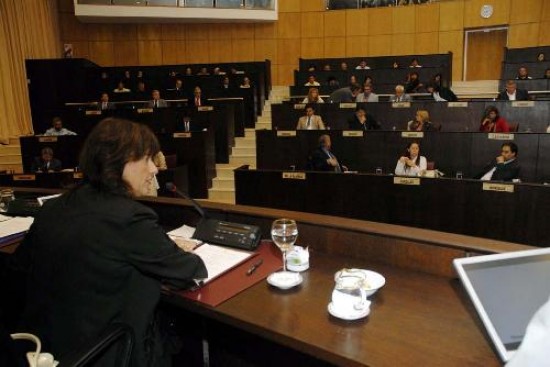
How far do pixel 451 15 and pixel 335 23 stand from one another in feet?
9.20

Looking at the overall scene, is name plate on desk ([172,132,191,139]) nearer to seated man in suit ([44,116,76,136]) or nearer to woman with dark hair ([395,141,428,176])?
seated man in suit ([44,116,76,136])

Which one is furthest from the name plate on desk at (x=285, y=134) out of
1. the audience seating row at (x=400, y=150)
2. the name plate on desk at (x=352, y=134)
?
the name plate on desk at (x=352, y=134)

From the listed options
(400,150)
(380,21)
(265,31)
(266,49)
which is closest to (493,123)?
(400,150)

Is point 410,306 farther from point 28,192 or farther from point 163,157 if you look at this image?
point 163,157

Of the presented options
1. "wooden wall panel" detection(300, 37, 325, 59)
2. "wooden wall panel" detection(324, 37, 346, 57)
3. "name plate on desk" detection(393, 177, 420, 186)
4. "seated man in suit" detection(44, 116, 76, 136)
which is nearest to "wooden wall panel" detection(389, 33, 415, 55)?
"wooden wall panel" detection(324, 37, 346, 57)

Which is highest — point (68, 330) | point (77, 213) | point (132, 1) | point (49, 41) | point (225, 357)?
point (132, 1)

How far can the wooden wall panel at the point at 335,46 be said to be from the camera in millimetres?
11477

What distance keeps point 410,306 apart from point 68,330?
960 millimetres

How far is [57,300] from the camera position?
1.26 m

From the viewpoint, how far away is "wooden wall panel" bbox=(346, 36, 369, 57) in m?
11.3

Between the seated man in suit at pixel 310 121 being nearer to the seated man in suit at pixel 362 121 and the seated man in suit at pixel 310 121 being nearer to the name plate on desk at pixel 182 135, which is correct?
the seated man in suit at pixel 362 121

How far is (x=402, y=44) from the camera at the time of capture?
10969mm

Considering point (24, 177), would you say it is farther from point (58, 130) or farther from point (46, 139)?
point (58, 130)

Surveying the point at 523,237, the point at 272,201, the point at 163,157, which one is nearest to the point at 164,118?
the point at 163,157
